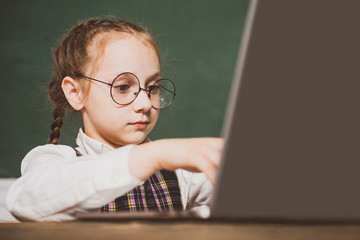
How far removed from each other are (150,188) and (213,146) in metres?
0.38

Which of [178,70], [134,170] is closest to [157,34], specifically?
[178,70]

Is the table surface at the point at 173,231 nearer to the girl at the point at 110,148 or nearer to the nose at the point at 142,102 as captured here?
the girl at the point at 110,148

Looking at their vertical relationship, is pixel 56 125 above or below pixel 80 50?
below

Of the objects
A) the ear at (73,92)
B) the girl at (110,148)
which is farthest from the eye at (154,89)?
the ear at (73,92)

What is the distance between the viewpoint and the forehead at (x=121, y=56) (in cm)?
70

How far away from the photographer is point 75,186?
0.42 metres

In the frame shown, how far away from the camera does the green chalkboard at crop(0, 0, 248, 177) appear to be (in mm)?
1191

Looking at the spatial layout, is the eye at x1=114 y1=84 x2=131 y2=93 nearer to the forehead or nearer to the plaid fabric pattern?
the forehead

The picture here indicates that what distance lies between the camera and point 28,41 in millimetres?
1195

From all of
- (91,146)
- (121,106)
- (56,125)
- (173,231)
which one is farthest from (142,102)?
(173,231)

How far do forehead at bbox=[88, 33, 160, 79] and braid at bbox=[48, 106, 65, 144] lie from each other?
186mm

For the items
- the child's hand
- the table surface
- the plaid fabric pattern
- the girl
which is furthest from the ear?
the table surface

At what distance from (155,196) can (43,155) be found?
26 cm

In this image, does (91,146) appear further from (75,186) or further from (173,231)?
(173,231)
